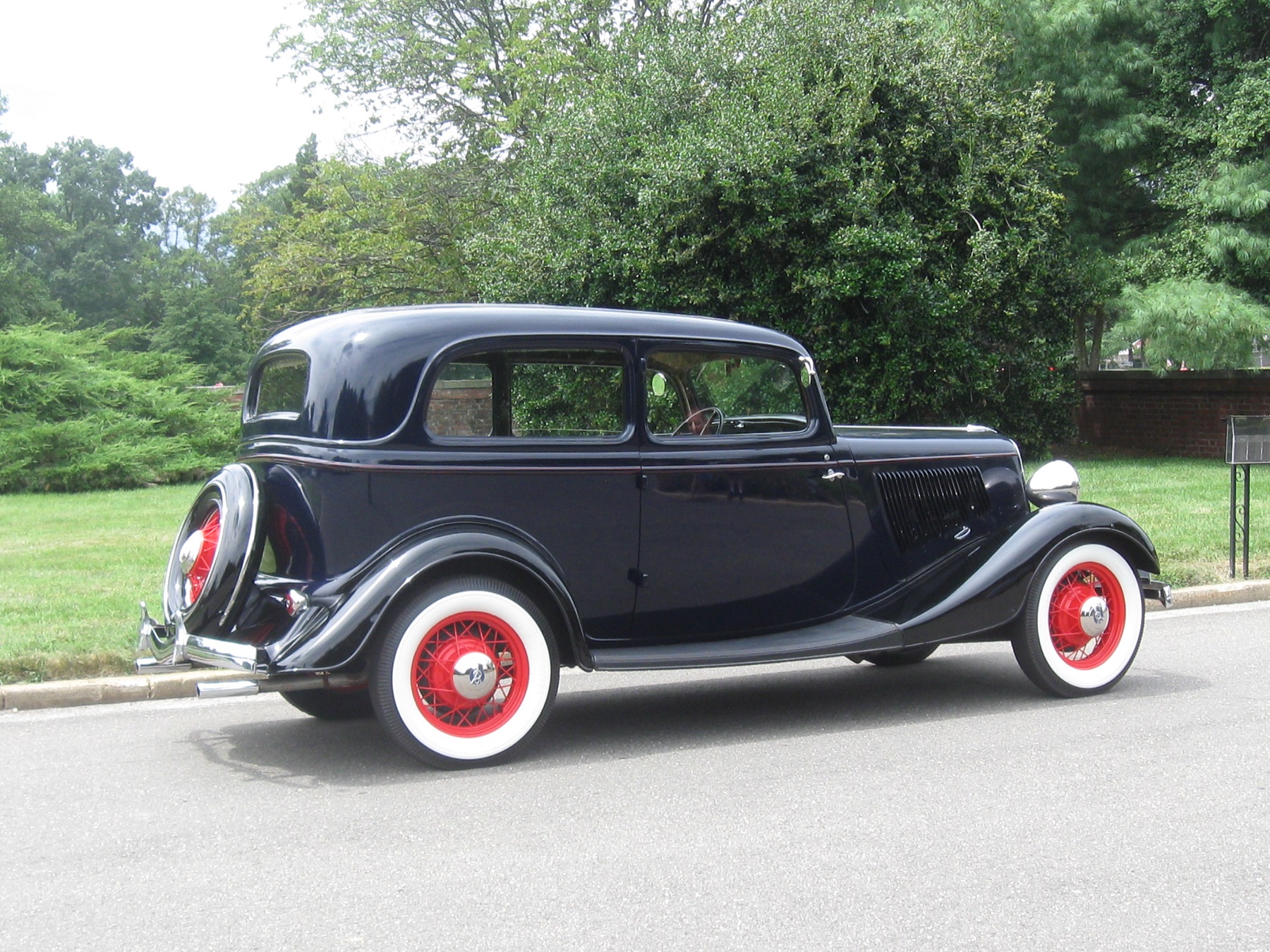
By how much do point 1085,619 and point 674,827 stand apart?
274cm

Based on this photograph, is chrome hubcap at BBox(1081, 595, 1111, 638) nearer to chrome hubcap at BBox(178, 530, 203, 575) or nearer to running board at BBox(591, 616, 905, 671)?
running board at BBox(591, 616, 905, 671)

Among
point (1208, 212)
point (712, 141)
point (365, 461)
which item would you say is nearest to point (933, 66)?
point (712, 141)

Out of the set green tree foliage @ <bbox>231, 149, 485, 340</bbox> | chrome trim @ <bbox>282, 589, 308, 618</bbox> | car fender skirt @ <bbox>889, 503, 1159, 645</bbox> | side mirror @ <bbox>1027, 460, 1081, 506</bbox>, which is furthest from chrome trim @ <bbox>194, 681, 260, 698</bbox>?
green tree foliage @ <bbox>231, 149, 485, 340</bbox>

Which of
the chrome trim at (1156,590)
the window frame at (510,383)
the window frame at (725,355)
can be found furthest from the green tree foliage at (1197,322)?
the window frame at (510,383)

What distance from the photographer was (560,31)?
25922 mm

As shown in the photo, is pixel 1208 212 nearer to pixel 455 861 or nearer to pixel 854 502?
pixel 854 502

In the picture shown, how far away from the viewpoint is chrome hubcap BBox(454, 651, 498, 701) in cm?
482

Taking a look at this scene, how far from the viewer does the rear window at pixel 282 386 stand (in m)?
5.27

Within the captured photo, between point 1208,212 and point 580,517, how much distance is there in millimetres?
17612

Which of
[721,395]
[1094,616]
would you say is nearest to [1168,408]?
[1094,616]

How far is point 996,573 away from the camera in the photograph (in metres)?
5.82

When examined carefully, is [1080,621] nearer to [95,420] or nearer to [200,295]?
[95,420]

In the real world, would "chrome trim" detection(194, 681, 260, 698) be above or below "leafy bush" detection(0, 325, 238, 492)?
below

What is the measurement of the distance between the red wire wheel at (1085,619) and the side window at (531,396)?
234 cm
